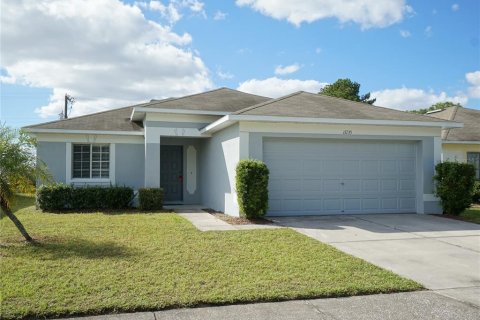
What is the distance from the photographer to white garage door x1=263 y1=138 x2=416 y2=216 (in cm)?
1241

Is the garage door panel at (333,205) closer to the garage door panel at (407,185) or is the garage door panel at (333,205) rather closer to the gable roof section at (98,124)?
the garage door panel at (407,185)

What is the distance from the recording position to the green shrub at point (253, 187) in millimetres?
11008

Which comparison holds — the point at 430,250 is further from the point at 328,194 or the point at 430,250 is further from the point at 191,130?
the point at 191,130

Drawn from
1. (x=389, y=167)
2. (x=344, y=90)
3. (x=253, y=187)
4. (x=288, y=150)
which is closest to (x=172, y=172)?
(x=288, y=150)

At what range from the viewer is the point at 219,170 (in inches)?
557

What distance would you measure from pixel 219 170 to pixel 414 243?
7.21 metres

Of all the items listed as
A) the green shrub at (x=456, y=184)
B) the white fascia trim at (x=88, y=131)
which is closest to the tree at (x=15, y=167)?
the white fascia trim at (x=88, y=131)

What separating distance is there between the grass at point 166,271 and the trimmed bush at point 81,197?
4567 millimetres

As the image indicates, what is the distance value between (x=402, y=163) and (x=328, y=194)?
111 inches

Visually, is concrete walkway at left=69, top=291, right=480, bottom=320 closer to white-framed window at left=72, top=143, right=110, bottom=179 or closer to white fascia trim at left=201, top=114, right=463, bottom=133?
white fascia trim at left=201, top=114, right=463, bottom=133

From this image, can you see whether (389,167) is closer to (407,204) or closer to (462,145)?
(407,204)

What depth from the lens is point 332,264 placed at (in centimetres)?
670

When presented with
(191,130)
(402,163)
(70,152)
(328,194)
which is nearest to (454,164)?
(402,163)

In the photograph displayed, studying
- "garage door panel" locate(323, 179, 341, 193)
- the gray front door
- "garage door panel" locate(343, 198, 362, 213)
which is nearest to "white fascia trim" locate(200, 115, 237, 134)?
the gray front door
